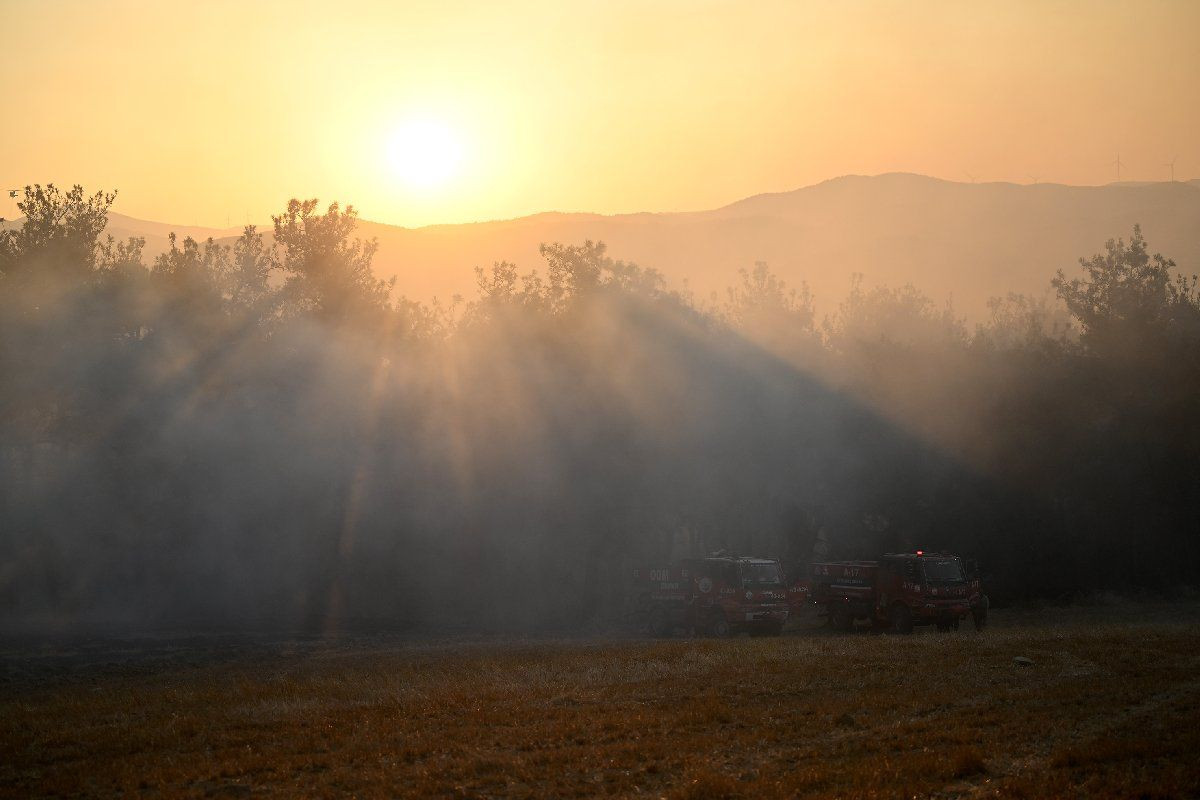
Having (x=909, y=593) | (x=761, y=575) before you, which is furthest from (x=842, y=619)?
(x=761, y=575)

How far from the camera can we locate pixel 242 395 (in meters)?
49.8

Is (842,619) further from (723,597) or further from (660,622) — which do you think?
(660,622)

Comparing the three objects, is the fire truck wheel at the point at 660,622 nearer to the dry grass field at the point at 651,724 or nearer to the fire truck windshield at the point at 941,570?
the fire truck windshield at the point at 941,570

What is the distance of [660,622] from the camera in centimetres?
3697

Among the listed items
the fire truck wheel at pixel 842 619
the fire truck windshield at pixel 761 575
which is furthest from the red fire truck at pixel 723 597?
the fire truck wheel at pixel 842 619

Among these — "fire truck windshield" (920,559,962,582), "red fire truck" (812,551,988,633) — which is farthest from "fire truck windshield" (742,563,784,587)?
"fire truck windshield" (920,559,962,582)

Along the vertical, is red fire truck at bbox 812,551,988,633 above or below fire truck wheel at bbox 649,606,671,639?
above

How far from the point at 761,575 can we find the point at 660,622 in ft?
14.3

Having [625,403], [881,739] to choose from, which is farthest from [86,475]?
[881,739]

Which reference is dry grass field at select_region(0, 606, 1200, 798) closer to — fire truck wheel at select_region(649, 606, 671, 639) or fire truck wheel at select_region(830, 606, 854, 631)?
fire truck wheel at select_region(830, 606, 854, 631)

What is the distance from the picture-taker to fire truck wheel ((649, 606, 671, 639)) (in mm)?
36719

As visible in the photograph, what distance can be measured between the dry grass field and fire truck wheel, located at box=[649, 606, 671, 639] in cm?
901

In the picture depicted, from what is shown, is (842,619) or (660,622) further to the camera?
(660,622)

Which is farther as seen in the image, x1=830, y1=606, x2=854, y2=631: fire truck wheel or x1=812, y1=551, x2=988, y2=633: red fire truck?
x1=830, y1=606, x2=854, y2=631: fire truck wheel
